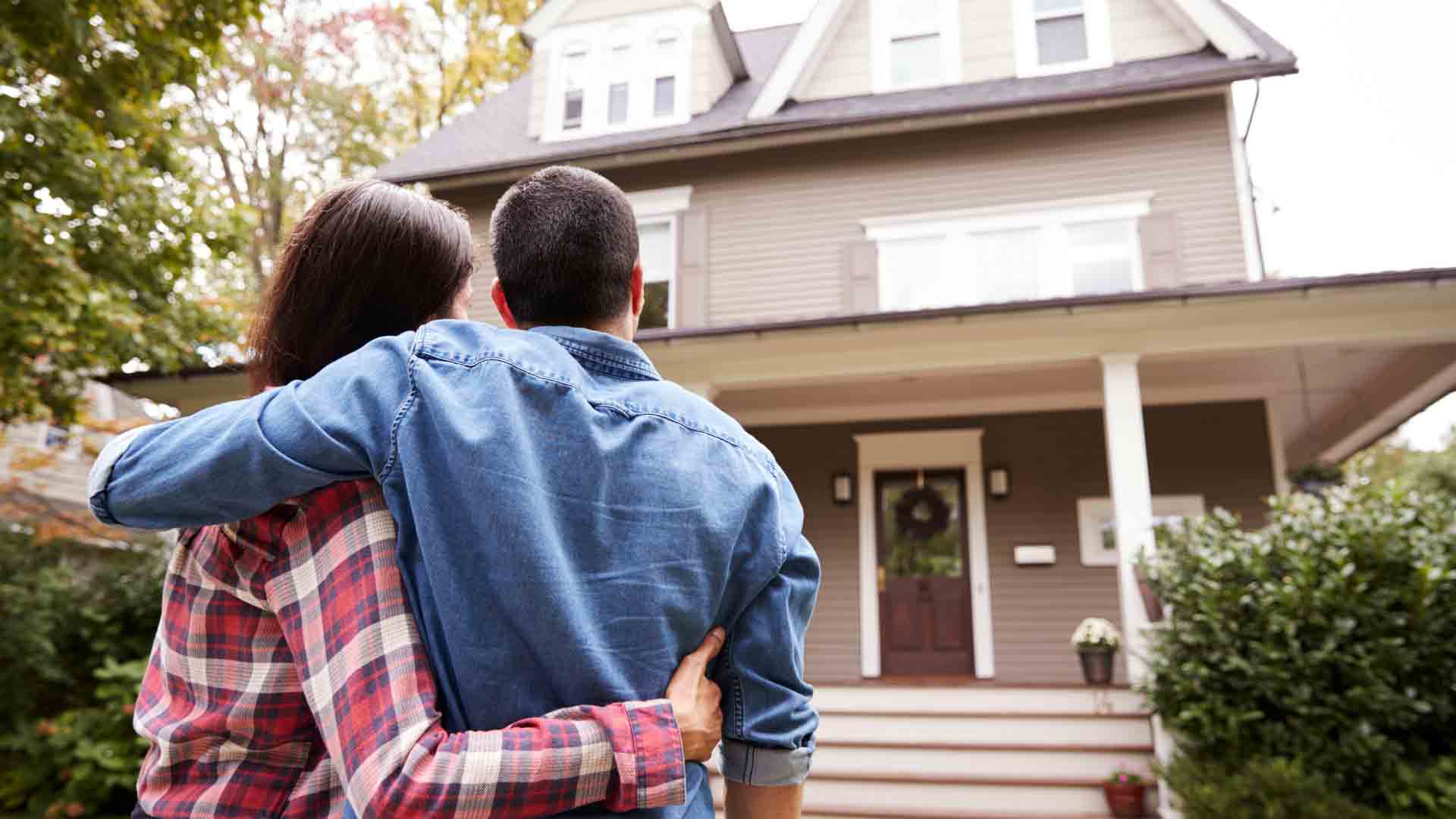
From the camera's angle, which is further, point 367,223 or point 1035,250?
point 1035,250

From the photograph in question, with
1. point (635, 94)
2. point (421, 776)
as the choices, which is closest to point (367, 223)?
point (421, 776)

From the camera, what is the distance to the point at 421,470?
0.93 m

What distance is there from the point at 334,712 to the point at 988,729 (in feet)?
20.4

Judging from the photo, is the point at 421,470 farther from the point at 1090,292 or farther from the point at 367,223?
the point at 1090,292

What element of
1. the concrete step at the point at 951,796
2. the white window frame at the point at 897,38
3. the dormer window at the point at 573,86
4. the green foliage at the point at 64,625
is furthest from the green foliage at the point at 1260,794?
the dormer window at the point at 573,86

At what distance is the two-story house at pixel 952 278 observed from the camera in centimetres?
788

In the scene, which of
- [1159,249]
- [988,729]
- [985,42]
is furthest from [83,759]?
[985,42]

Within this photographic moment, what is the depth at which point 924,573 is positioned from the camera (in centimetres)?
916

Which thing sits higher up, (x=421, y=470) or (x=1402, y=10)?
(x=1402, y=10)

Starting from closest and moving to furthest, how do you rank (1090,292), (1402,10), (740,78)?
(1090,292), (740,78), (1402,10)

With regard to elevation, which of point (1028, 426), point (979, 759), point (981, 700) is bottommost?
point (979, 759)

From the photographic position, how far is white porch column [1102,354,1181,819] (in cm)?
621

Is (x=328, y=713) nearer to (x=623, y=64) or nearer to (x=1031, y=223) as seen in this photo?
(x=1031, y=223)

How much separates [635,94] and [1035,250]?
189 inches
